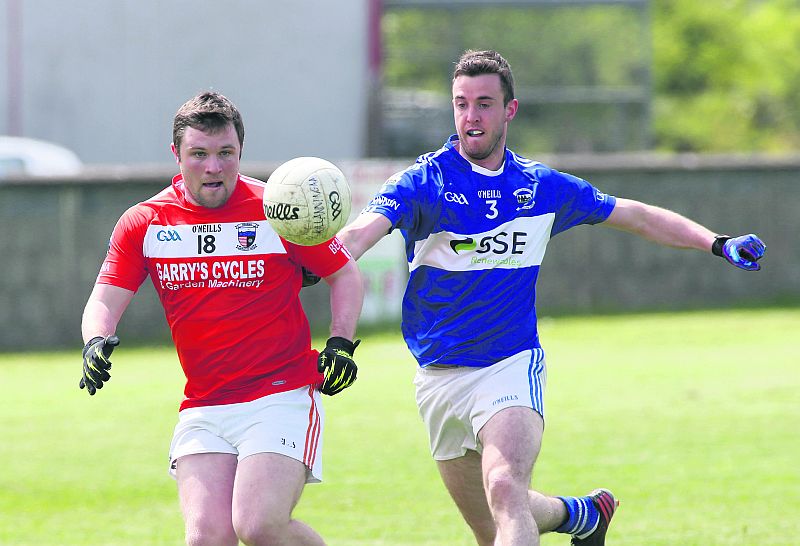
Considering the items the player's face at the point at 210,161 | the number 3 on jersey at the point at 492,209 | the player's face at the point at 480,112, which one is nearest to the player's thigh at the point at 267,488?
the player's face at the point at 210,161

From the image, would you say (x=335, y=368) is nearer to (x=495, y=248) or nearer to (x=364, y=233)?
(x=364, y=233)

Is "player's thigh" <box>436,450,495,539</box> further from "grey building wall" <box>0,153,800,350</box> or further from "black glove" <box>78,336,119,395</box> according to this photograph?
"grey building wall" <box>0,153,800,350</box>

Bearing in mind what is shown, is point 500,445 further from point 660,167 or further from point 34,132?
point 34,132

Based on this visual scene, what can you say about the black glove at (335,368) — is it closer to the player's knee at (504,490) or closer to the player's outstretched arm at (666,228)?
the player's knee at (504,490)

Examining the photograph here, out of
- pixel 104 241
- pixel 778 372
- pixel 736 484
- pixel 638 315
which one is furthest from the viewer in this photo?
pixel 638 315

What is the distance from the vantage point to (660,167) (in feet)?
67.6

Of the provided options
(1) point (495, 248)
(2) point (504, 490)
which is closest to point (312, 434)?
(2) point (504, 490)

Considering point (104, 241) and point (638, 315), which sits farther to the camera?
point (638, 315)

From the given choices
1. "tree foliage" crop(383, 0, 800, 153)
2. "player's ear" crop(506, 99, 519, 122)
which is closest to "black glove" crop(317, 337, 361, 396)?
"player's ear" crop(506, 99, 519, 122)

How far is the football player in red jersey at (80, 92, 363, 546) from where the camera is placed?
6.07 meters

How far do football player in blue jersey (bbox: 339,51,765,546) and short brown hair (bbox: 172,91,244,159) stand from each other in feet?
2.50

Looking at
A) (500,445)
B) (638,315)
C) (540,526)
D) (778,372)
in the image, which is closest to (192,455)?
(500,445)

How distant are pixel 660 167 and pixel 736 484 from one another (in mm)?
11278

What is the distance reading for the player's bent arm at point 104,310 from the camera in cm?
611
